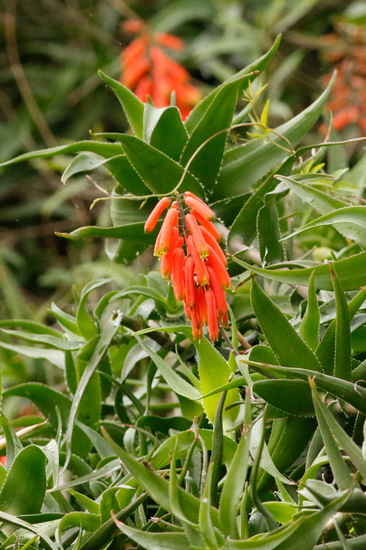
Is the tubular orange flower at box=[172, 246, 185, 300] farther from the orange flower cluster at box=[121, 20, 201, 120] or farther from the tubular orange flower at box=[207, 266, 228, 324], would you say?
the orange flower cluster at box=[121, 20, 201, 120]

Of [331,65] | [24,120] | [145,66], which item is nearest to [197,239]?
[145,66]

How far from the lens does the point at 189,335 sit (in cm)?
73

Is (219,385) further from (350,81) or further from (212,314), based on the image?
(350,81)

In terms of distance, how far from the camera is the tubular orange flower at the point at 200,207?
28.2 inches

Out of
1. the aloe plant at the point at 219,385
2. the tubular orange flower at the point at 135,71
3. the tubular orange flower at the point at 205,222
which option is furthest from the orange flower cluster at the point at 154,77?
the tubular orange flower at the point at 205,222

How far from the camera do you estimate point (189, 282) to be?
707 millimetres

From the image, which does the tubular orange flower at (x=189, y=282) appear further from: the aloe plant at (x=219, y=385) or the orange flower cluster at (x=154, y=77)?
the orange flower cluster at (x=154, y=77)

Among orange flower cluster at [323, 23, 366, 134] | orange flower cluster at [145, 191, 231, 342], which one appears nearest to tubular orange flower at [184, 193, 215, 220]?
orange flower cluster at [145, 191, 231, 342]

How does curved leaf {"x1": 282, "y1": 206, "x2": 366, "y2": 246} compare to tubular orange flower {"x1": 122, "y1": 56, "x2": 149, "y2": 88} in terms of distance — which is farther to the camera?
tubular orange flower {"x1": 122, "y1": 56, "x2": 149, "y2": 88}

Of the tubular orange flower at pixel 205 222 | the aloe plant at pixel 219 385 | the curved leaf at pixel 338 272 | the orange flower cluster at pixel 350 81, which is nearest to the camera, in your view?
the aloe plant at pixel 219 385

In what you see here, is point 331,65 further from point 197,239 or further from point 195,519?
point 195,519

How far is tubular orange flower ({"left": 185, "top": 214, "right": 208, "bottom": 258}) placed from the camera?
70 cm

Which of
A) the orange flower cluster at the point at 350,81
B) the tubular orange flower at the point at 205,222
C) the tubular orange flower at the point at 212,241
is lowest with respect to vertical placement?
the orange flower cluster at the point at 350,81

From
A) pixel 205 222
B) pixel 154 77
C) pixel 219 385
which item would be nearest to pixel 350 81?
pixel 154 77
